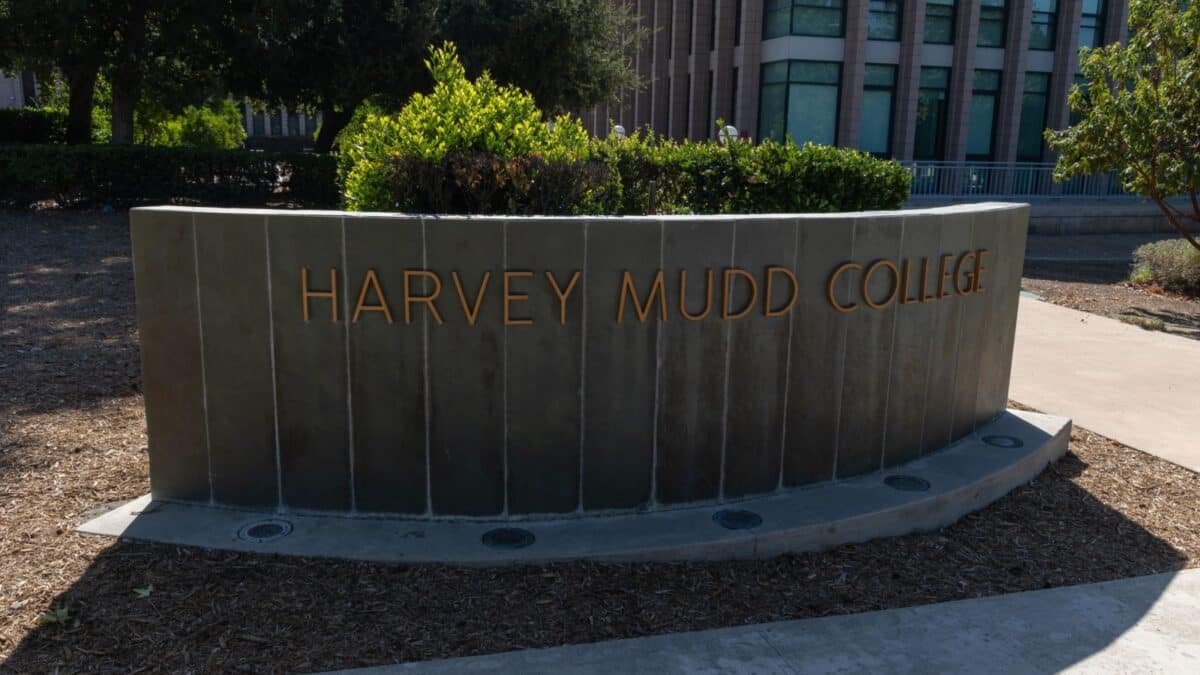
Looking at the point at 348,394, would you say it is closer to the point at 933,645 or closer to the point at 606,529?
the point at 606,529

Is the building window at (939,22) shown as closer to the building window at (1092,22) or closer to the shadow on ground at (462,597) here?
the building window at (1092,22)

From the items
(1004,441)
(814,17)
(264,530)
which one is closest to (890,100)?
(814,17)

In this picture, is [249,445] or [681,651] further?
[249,445]

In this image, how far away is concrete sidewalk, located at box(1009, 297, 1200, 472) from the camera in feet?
21.2

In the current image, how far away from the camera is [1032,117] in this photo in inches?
1130

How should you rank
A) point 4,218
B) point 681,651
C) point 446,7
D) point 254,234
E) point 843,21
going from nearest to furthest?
point 681,651
point 254,234
point 4,218
point 446,7
point 843,21

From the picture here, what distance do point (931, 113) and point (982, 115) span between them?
70.8 inches

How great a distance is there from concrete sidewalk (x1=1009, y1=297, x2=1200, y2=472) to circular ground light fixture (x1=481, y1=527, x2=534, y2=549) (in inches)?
167

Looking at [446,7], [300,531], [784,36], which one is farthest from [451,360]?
[784,36]

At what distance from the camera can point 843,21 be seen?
26.3m

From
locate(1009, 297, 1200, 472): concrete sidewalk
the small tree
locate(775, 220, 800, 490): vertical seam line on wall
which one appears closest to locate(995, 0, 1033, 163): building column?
the small tree

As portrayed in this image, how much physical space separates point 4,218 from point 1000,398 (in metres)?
15.9

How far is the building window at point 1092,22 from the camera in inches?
1112

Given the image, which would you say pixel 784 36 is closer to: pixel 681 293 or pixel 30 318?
pixel 30 318
